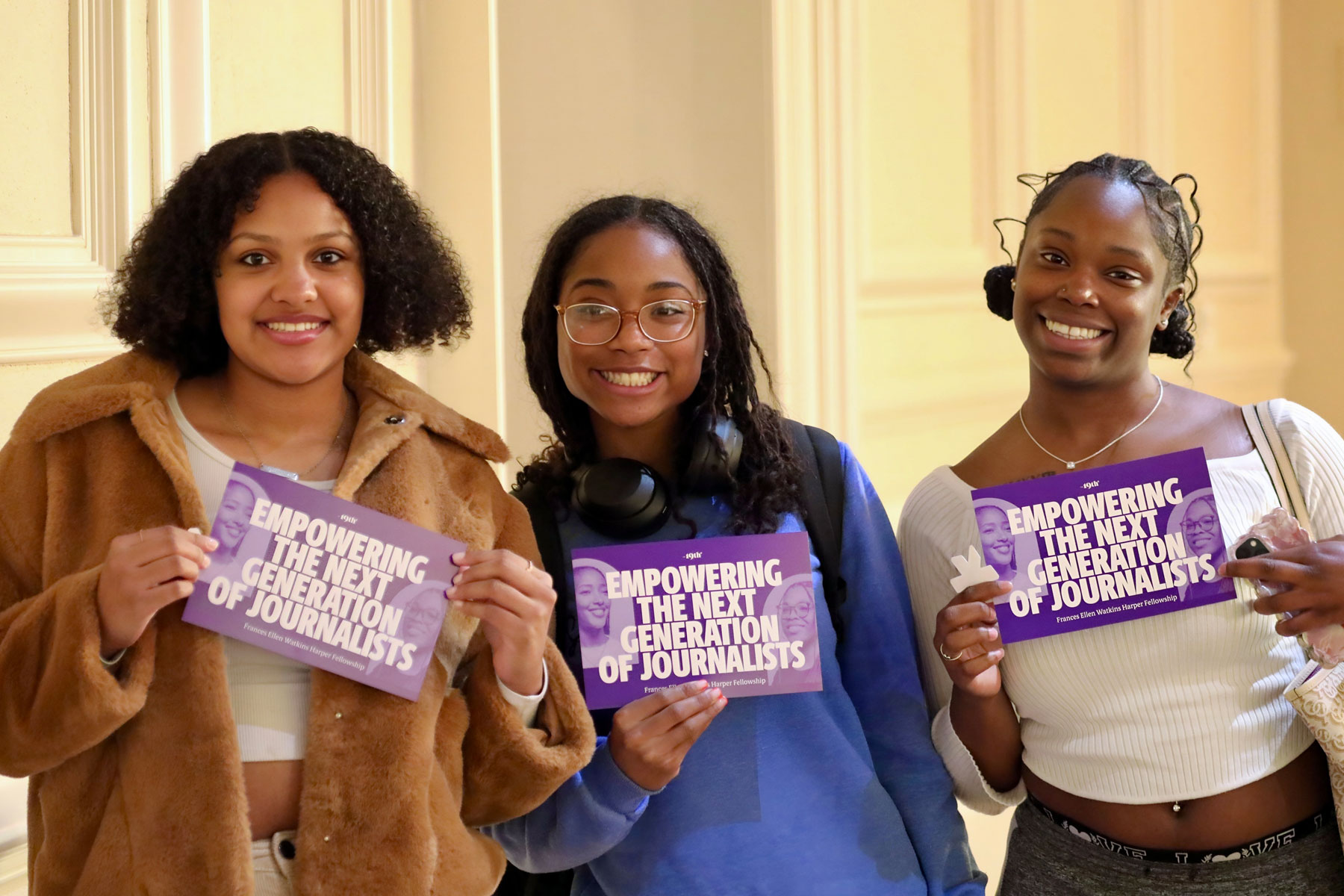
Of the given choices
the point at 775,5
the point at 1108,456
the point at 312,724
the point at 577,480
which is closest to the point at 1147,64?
the point at 775,5

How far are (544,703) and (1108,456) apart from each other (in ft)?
2.93

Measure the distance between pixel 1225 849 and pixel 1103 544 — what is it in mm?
437

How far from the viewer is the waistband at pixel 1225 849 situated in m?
1.72

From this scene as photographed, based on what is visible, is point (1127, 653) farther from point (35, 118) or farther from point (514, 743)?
point (35, 118)

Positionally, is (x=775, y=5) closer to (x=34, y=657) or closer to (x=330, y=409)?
(x=330, y=409)

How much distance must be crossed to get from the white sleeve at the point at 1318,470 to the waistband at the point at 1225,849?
0.39 meters

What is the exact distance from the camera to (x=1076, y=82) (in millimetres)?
4449

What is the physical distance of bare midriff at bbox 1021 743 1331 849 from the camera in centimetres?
174

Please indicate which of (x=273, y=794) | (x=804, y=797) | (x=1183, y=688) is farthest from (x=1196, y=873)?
(x=273, y=794)

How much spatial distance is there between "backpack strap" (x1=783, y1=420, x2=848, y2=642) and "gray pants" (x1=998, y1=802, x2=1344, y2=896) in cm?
45

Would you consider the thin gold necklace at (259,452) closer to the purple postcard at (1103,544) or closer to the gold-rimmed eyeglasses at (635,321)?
the gold-rimmed eyeglasses at (635,321)

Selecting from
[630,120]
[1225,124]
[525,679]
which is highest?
[1225,124]

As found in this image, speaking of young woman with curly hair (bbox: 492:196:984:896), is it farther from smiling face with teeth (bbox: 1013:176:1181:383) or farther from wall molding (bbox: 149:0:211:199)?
wall molding (bbox: 149:0:211:199)

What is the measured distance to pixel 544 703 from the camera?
1.57m
